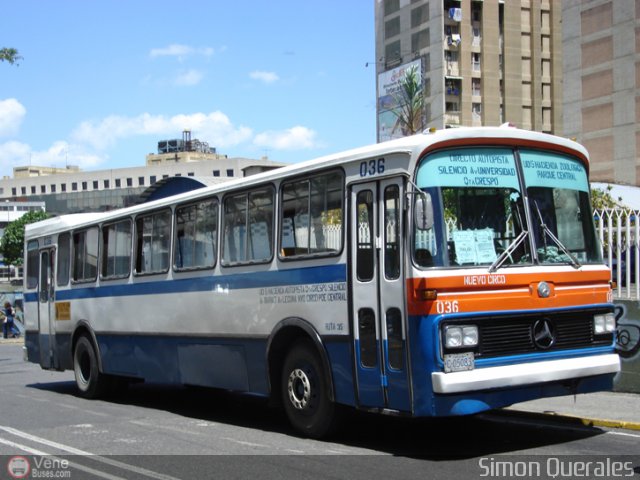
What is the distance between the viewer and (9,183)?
150 m

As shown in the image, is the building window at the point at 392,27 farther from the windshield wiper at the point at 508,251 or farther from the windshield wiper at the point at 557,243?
the windshield wiper at the point at 508,251

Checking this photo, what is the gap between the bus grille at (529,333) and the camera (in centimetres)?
812

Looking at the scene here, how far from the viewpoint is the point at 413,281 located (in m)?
8.13

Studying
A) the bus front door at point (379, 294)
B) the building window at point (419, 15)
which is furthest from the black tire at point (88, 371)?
the building window at point (419, 15)

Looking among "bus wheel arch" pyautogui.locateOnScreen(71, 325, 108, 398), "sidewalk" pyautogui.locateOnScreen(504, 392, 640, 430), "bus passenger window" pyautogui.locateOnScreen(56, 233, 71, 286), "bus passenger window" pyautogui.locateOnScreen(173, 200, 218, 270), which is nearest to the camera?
"sidewalk" pyautogui.locateOnScreen(504, 392, 640, 430)

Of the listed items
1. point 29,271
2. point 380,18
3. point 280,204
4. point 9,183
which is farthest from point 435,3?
point 9,183

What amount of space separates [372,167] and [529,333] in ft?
7.33

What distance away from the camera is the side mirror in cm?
799

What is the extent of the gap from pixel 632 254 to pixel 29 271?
11565mm

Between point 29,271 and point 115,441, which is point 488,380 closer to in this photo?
point 115,441

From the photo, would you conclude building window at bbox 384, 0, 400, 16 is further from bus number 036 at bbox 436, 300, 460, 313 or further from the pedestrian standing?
bus number 036 at bbox 436, 300, 460, 313

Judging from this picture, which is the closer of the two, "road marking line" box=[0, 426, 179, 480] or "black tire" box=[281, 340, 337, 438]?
"road marking line" box=[0, 426, 179, 480]

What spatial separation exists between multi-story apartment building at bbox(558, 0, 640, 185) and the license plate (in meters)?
51.5

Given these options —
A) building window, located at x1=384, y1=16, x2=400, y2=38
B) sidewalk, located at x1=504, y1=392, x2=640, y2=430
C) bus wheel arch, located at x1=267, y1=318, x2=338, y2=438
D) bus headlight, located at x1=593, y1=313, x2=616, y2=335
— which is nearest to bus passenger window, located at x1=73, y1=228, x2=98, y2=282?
bus wheel arch, located at x1=267, y1=318, x2=338, y2=438
